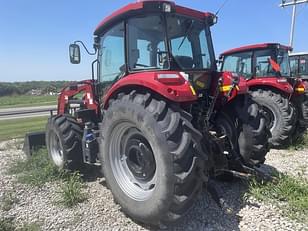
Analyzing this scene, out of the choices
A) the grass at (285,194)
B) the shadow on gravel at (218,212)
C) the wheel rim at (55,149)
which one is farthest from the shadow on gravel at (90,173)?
the grass at (285,194)

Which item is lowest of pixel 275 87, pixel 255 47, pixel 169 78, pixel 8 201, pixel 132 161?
pixel 8 201

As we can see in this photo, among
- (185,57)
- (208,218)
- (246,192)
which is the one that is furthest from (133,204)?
(185,57)

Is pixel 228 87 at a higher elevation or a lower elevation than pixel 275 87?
higher

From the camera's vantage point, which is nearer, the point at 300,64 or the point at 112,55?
the point at 112,55

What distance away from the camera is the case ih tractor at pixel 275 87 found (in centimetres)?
707

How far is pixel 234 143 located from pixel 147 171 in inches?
53.0

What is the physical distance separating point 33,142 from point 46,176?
159 centimetres

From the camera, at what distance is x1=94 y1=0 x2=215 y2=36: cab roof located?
3.51 meters

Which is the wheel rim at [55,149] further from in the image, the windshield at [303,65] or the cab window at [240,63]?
the windshield at [303,65]

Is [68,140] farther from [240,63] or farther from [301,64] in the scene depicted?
[301,64]

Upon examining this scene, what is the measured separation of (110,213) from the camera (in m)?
3.67

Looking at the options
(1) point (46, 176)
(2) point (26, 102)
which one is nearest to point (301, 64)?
(1) point (46, 176)

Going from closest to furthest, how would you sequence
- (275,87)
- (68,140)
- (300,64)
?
1. (68,140)
2. (275,87)
3. (300,64)

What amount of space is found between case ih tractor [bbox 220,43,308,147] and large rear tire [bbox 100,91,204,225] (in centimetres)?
397
